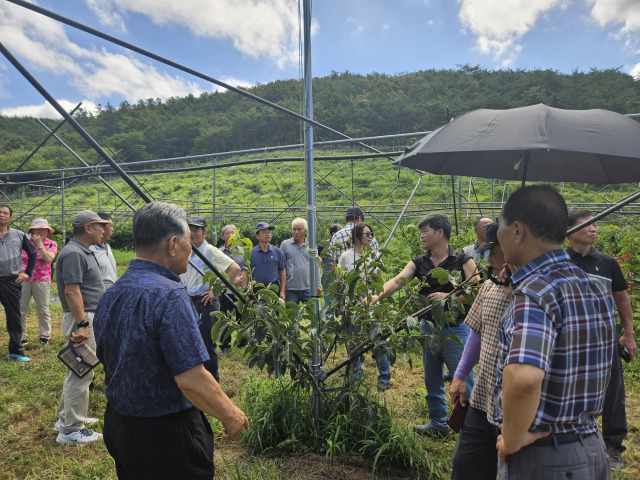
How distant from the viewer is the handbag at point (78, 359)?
9.45 ft

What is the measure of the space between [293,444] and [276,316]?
803mm

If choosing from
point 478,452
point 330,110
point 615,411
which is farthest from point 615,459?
point 330,110

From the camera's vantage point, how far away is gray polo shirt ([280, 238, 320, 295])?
523 centimetres

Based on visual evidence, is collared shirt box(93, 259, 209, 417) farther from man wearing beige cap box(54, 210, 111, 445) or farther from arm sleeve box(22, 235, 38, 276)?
arm sleeve box(22, 235, 38, 276)

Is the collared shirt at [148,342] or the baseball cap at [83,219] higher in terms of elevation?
the baseball cap at [83,219]

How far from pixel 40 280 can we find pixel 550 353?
6.01 metres

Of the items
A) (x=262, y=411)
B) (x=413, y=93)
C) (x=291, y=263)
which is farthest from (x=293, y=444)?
(x=413, y=93)

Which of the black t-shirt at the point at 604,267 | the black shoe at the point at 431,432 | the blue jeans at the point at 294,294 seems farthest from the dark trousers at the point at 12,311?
the black t-shirt at the point at 604,267

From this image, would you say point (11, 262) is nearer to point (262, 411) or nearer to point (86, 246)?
point (86, 246)

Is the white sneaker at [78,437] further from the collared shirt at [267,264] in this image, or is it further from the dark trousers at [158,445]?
the collared shirt at [267,264]

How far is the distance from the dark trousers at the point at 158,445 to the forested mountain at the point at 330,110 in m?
16.3

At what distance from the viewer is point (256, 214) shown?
68.6ft

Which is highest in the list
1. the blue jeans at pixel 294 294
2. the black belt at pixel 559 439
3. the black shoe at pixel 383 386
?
the black belt at pixel 559 439

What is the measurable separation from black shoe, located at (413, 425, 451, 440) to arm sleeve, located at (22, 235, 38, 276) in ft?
15.7
